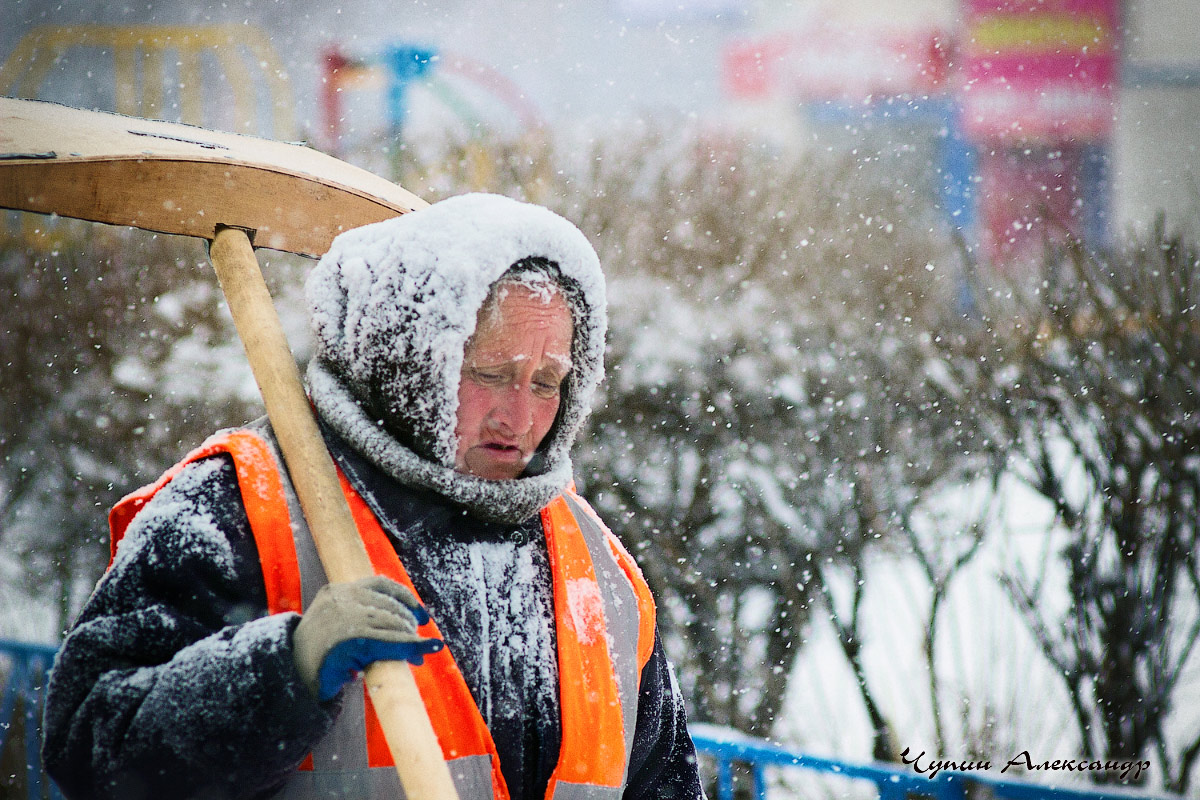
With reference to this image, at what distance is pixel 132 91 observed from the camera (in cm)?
777

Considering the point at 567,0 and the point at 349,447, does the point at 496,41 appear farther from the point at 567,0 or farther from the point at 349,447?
the point at 349,447

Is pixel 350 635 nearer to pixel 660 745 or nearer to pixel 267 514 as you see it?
pixel 267 514

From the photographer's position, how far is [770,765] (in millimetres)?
3260

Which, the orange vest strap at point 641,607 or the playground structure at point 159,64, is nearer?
the orange vest strap at point 641,607

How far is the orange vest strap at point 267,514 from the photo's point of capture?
1.26 meters

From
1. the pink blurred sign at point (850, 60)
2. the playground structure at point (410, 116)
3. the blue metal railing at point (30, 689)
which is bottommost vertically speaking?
the blue metal railing at point (30, 689)

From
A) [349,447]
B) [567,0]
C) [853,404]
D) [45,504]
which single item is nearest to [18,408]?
[45,504]

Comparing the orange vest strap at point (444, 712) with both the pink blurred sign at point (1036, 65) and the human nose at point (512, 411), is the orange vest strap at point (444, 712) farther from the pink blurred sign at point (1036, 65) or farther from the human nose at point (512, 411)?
the pink blurred sign at point (1036, 65)

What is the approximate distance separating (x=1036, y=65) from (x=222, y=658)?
16.2m

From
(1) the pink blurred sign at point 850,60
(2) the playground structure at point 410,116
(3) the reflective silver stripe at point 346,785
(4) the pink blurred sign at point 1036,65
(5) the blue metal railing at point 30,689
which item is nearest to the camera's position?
(3) the reflective silver stripe at point 346,785

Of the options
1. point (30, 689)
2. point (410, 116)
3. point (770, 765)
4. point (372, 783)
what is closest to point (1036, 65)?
point (410, 116)

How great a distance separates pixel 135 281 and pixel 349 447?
4.64 metres

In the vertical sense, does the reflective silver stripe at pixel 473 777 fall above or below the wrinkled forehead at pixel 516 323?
below

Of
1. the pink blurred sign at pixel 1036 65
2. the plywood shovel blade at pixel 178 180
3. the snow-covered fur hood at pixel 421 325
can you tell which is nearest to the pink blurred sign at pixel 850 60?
the pink blurred sign at pixel 1036 65
